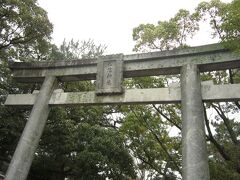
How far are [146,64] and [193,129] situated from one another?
280 centimetres

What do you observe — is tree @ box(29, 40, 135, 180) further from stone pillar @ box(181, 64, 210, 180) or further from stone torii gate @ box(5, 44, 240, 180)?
stone pillar @ box(181, 64, 210, 180)

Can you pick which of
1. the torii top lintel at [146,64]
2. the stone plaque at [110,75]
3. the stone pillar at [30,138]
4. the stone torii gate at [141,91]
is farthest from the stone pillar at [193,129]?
the stone pillar at [30,138]

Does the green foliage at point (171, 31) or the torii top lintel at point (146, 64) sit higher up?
the green foliage at point (171, 31)

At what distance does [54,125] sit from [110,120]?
589 cm

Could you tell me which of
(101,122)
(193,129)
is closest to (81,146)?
(101,122)

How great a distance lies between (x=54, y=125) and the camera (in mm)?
13797

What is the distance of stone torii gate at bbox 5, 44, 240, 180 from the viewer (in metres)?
6.34

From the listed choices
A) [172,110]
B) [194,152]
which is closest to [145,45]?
[172,110]

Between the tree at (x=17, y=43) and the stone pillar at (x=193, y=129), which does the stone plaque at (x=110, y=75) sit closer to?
the stone pillar at (x=193, y=129)

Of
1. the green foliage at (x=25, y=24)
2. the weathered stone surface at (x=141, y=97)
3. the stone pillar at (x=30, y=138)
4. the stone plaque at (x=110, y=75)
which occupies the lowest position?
the stone pillar at (x=30, y=138)

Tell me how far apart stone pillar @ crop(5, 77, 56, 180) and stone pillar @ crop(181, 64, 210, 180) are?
4.39m

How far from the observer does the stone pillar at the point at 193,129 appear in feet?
19.2

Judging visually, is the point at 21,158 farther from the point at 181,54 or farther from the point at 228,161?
the point at 228,161

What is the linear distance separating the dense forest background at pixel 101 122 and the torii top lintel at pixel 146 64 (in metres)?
2.06
